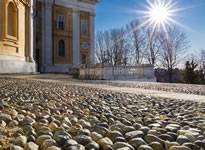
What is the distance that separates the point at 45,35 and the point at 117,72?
45.2ft

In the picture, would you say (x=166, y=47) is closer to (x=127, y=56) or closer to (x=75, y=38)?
(x=127, y=56)

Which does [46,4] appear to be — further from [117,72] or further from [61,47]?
[117,72]

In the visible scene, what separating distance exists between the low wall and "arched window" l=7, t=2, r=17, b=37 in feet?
20.2

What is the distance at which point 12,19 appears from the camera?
13688mm

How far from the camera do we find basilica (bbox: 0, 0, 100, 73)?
509 inches

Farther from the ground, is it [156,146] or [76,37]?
[76,37]

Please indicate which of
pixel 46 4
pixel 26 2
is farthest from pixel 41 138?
pixel 46 4

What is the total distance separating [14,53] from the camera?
13.3m

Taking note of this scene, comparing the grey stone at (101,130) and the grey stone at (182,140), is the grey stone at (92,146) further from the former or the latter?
the grey stone at (182,140)

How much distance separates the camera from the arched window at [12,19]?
13.3m

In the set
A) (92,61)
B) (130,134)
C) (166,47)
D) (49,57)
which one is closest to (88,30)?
(92,61)

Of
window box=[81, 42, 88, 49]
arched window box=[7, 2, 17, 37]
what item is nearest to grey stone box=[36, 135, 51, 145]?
arched window box=[7, 2, 17, 37]

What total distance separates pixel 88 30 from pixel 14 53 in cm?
1382

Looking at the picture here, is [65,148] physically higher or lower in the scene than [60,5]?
lower
